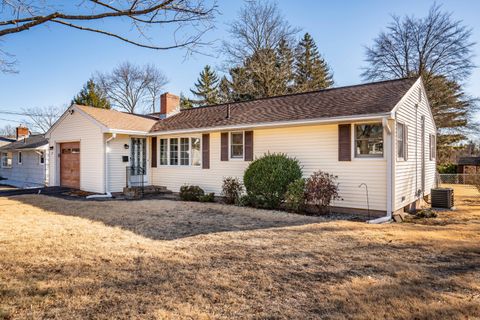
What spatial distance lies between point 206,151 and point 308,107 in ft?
15.4

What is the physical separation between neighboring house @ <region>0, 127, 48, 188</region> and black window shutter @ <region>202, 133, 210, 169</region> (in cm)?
1152

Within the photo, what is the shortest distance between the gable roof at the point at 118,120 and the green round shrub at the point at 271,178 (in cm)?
671

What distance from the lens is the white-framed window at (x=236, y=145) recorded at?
12023mm

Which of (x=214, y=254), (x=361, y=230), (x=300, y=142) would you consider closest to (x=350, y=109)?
(x=300, y=142)

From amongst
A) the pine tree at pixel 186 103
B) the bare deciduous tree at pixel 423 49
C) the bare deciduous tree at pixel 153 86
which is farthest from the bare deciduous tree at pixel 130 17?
the bare deciduous tree at pixel 153 86

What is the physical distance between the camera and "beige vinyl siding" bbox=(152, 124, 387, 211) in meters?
8.84

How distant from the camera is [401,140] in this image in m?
9.80

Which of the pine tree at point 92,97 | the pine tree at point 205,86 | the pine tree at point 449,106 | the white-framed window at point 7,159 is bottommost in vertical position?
the white-framed window at point 7,159

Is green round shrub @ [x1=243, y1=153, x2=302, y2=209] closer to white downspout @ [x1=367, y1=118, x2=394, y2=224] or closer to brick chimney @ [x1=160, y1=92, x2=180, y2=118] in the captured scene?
white downspout @ [x1=367, y1=118, x2=394, y2=224]

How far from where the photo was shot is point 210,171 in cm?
1269

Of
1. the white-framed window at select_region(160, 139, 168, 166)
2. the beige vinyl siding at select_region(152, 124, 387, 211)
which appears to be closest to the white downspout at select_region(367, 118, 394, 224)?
the beige vinyl siding at select_region(152, 124, 387, 211)

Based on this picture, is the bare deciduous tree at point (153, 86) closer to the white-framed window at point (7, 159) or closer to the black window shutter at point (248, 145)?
the white-framed window at point (7, 159)

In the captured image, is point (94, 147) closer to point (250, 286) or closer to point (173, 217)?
point (173, 217)

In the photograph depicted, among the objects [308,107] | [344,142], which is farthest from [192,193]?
[344,142]
